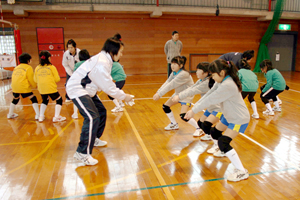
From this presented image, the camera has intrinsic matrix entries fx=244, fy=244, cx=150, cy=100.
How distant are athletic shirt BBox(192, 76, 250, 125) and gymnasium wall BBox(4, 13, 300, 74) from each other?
10.1m

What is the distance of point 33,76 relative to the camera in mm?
4914

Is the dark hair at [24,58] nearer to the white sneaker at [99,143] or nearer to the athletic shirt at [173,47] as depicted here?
the white sneaker at [99,143]

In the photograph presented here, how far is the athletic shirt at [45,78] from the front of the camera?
4.64 meters

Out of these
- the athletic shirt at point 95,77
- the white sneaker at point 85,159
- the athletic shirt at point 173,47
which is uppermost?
the athletic shirt at point 173,47

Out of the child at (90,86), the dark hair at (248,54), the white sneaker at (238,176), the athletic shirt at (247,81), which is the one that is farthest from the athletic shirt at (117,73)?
the white sneaker at (238,176)

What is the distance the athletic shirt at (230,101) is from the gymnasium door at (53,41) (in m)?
10.3

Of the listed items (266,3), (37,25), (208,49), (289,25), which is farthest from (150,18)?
(289,25)

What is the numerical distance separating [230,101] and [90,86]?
163 centimetres

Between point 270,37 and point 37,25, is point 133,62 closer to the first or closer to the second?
point 37,25

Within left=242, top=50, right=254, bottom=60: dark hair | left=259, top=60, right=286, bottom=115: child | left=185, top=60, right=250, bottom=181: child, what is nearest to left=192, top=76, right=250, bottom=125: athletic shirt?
left=185, top=60, right=250, bottom=181: child

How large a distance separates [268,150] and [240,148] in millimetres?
364

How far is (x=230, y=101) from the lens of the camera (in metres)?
2.58

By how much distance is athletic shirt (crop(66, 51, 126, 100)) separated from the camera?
2.70 metres

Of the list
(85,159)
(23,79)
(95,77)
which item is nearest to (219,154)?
(85,159)
